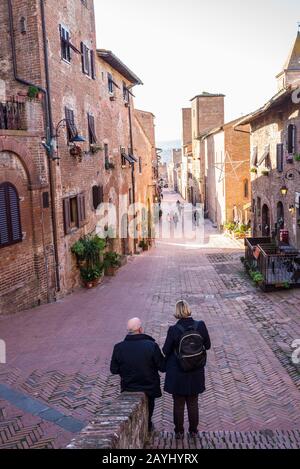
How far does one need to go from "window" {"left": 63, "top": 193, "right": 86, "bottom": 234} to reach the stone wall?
32.6 ft

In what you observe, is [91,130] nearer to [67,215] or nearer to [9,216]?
[67,215]

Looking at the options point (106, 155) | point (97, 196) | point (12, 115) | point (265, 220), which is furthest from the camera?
point (265, 220)

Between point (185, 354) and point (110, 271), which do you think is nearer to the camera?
point (185, 354)

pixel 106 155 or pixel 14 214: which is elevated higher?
pixel 106 155

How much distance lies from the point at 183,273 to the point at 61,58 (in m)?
9.15

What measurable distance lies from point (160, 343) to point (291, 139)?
1087 cm

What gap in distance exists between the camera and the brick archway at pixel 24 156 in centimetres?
1117

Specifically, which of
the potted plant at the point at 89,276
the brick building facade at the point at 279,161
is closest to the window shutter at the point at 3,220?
the potted plant at the point at 89,276

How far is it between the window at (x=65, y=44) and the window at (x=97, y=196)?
Result: 17.4ft

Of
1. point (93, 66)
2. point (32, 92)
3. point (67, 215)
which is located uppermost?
point (93, 66)

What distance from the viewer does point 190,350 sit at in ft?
16.7

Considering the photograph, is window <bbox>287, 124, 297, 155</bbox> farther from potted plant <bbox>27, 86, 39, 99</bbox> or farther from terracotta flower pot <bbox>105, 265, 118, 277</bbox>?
potted plant <bbox>27, 86, 39, 99</bbox>

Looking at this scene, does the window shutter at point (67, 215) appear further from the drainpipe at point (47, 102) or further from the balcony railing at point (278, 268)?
the balcony railing at point (278, 268)

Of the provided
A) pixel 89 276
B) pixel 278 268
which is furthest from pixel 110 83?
pixel 278 268
